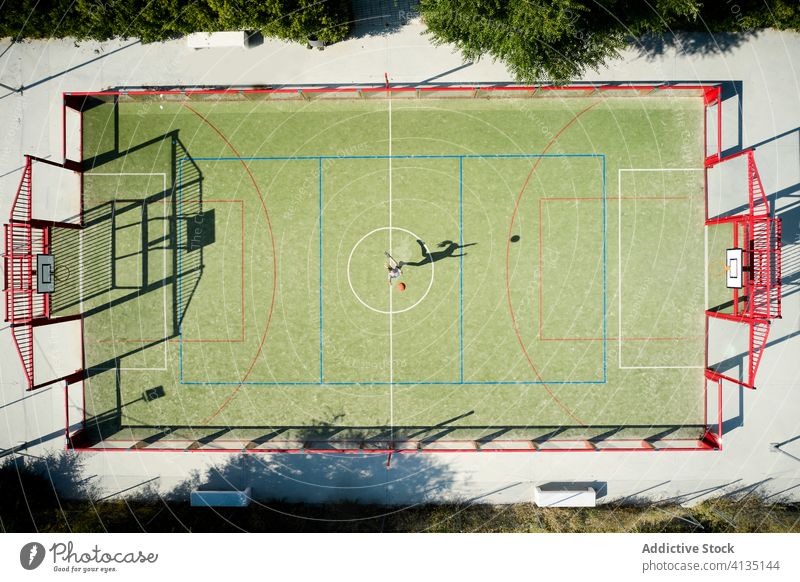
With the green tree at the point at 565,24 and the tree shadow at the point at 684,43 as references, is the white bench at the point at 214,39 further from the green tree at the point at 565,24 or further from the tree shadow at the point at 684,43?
the tree shadow at the point at 684,43

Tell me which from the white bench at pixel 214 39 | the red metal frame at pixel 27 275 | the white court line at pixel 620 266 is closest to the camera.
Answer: the red metal frame at pixel 27 275

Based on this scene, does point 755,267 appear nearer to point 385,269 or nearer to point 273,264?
point 385,269

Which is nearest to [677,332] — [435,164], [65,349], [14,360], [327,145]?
[435,164]

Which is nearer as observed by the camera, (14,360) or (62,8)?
(62,8)

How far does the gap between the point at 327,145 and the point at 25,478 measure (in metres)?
13.8

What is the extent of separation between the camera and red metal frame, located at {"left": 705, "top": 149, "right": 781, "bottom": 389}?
511 inches

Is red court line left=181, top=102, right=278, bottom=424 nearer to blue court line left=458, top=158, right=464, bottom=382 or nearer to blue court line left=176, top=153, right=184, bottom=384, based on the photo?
blue court line left=176, top=153, right=184, bottom=384

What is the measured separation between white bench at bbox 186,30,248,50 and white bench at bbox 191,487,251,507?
13.3m

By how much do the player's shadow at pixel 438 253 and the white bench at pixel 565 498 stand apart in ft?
24.9

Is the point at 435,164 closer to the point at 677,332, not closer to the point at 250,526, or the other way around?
the point at 677,332

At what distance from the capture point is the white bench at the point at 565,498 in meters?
14.2

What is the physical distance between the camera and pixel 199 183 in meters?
14.3

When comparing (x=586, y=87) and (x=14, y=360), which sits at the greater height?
(x=586, y=87)

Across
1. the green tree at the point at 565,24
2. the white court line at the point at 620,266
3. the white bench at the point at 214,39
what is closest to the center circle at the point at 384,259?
the green tree at the point at 565,24
